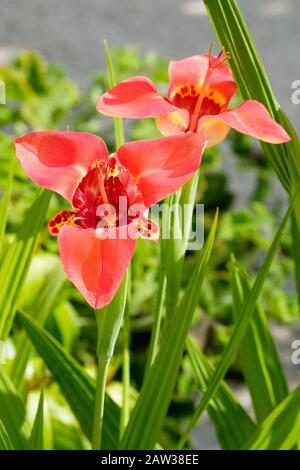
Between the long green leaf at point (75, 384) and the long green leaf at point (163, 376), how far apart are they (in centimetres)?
7

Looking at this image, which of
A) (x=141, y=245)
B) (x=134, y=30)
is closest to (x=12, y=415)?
(x=141, y=245)

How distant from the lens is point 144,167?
47 centimetres

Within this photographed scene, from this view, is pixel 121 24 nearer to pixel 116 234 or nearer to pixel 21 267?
pixel 21 267

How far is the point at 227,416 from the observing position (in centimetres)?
68

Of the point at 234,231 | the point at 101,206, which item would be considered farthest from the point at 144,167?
the point at 234,231

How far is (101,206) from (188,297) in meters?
0.08

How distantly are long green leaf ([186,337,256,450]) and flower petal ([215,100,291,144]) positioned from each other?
0.24 m

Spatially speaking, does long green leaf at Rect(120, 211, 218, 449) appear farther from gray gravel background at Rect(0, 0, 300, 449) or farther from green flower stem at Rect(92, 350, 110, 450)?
gray gravel background at Rect(0, 0, 300, 449)

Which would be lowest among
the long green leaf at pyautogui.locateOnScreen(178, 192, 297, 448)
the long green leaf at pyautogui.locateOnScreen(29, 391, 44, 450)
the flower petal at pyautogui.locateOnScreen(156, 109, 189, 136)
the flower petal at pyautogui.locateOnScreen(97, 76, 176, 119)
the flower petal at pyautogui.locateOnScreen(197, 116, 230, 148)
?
the long green leaf at pyautogui.locateOnScreen(29, 391, 44, 450)

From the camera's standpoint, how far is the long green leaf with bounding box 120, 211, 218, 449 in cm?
52

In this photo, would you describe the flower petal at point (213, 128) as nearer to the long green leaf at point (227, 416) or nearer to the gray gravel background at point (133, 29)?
the long green leaf at point (227, 416)

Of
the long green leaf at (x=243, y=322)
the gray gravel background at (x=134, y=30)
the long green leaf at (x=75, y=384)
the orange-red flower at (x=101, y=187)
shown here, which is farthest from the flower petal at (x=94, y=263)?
the gray gravel background at (x=134, y=30)

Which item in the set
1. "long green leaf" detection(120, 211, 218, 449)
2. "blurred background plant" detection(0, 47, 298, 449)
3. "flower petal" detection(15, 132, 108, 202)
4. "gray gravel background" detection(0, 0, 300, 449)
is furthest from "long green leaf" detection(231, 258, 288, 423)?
"gray gravel background" detection(0, 0, 300, 449)

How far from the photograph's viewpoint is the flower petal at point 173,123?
52 cm
